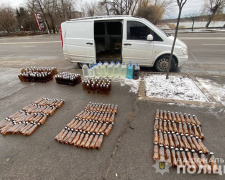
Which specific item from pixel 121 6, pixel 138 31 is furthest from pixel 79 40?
pixel 121 6

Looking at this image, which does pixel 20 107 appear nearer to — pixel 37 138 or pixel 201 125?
pixel 37 138

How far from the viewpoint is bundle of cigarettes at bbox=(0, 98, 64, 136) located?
8.86 feet

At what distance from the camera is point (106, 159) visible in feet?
6.89

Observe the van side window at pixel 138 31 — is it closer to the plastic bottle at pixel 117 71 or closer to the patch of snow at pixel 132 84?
the plastic bottle at pixel 117 71

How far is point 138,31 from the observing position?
16.2ft

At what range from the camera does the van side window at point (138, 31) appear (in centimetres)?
485

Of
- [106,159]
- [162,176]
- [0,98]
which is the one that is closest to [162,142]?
[162,176]

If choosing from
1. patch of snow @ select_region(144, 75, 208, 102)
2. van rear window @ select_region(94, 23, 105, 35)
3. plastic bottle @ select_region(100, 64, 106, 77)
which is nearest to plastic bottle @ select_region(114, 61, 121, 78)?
plastic bottle @ select_region(100, 64, 106, 77)

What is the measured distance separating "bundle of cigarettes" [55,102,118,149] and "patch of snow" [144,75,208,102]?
159 cm

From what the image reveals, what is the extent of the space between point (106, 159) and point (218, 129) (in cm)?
244

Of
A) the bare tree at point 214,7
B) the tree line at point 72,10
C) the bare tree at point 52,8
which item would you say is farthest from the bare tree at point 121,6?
the bare tree at point 214,7

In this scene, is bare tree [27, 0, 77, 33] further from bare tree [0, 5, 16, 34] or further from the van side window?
the van side window

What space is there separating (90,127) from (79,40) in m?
4.28

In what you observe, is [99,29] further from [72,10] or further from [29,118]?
[72,10]
